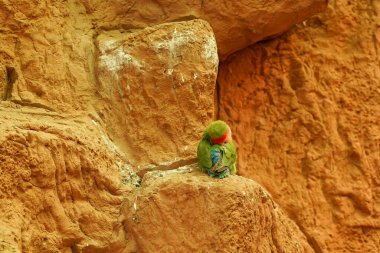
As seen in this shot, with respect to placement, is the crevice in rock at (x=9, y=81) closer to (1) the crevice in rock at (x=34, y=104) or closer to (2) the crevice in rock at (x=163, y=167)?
(1) the crevice in rock at (x=34, y=104)

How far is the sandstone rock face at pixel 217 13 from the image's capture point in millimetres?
4625

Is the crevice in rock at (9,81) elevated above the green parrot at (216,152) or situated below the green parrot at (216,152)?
above

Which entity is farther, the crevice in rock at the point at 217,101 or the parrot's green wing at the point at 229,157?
the crevice in rock at the point at 217,101

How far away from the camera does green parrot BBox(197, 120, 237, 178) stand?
13.1ft

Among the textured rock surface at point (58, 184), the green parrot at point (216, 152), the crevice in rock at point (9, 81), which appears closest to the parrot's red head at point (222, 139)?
the green parrot at point (216, 152)

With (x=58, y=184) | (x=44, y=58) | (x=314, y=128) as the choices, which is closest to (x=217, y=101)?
(x=314, y=128)

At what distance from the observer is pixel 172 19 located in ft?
15.1

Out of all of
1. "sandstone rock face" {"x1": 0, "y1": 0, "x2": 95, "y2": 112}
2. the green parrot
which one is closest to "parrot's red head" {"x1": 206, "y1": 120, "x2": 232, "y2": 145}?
the green parrot

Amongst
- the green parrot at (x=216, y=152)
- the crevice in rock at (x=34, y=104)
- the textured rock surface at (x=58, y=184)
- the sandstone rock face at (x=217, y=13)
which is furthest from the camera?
the sandstone rock face at (x=217, y=13)

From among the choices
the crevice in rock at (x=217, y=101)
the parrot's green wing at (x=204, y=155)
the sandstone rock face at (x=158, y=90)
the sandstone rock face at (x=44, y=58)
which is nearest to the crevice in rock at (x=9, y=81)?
the sandstone rock face at (x=44, y=58)

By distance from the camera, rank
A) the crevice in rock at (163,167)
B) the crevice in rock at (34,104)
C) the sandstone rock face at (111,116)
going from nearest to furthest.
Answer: the sandstone rock face at (111,116) < the crevice in rock at (34,104) < the crevice in rock at (163,167)

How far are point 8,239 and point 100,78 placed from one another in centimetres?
117

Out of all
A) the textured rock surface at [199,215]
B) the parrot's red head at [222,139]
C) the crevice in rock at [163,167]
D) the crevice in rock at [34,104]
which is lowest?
the textured rock surface at [199,215]

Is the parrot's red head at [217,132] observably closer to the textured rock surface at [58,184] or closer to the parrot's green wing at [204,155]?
the parrot's green wing at [204,155]
